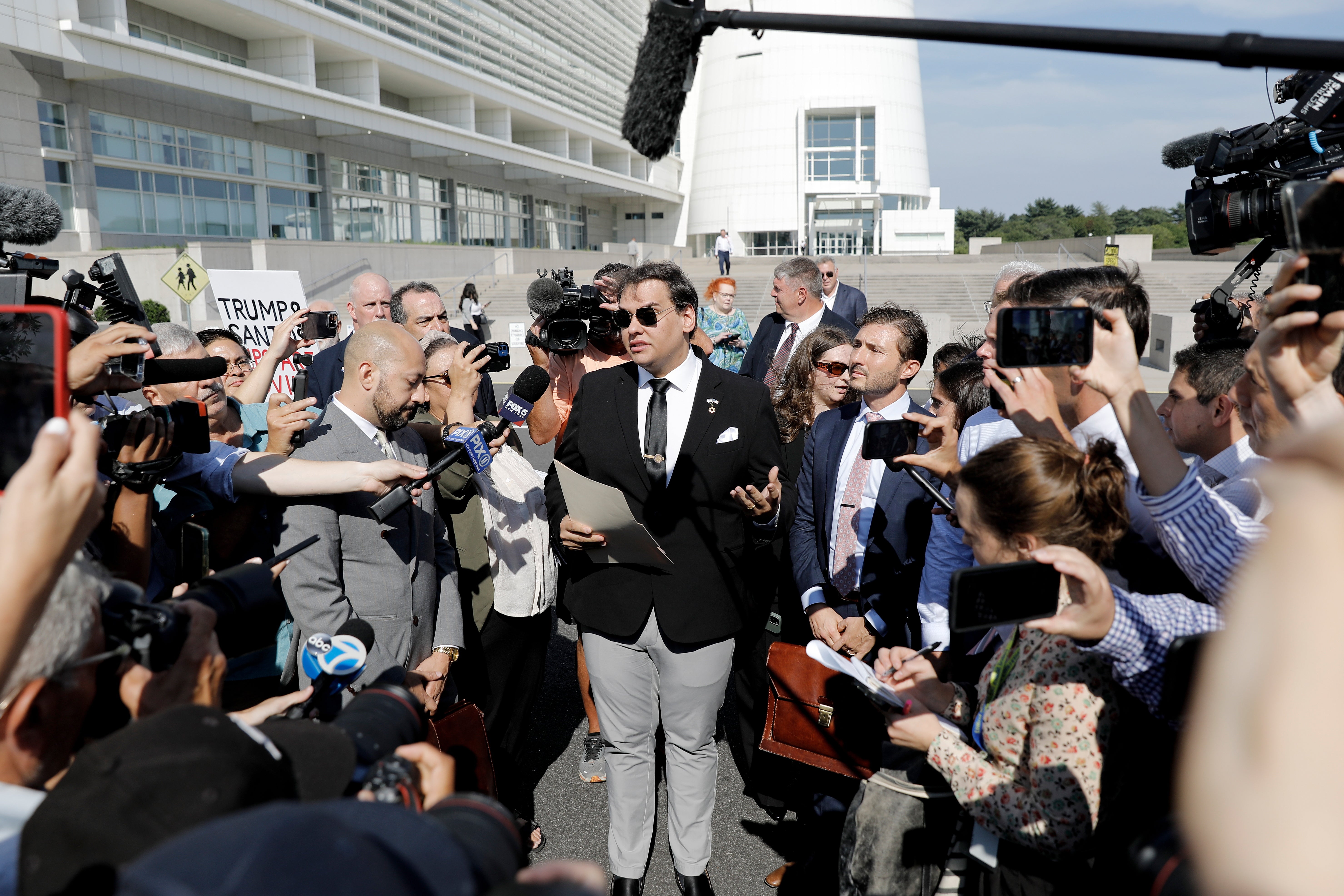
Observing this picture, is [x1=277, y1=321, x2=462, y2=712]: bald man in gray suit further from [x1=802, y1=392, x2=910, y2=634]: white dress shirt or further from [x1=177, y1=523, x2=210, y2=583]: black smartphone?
[x1=802, y1=392, x2=910, y2=634]: white dress shirt

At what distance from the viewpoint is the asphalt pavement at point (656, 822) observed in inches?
134

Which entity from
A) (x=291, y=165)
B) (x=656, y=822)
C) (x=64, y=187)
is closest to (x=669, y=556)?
(x=656, y=822)

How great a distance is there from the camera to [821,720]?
9.59 ft

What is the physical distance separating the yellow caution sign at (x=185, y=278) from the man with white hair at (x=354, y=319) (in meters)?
3.90

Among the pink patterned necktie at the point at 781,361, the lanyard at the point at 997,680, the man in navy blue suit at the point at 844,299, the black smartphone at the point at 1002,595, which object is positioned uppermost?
the man in navy blue suit at the point at 844,299

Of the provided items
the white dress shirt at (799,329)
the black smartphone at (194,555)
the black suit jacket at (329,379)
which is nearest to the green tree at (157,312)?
the black suit jacket at (329,379)

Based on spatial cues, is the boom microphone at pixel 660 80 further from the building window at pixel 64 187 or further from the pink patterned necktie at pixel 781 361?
the building window at pixel 64 187

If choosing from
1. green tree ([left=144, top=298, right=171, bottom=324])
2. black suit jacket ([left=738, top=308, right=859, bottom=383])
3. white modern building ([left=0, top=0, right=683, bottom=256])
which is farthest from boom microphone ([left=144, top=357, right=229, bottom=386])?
green tree ([left=144, top=298, right=171, bottom=324])

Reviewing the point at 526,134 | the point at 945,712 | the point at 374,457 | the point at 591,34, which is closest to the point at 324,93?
the point at 526,134

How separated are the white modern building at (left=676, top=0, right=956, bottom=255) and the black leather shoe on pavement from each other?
48768 mm

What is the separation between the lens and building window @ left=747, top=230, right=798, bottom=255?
2034 inches

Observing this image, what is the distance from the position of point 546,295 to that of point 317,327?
1.69 metres

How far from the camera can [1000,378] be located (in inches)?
94.5

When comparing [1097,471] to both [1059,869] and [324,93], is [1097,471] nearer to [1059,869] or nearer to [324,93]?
[1059,869]
